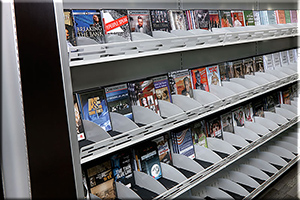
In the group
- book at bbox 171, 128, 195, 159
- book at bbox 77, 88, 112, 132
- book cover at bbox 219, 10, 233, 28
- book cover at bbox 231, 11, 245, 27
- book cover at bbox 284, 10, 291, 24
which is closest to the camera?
book at bbox 77, 88, 112, 132

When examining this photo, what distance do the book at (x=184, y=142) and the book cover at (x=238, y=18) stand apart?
3.61 feet

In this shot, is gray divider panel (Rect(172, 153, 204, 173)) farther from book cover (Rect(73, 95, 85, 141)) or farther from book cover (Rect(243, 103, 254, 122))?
book cover (Rect(243, 103, 254, 122))

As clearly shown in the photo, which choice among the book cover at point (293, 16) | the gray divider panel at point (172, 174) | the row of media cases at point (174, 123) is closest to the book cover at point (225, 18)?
the row of media cases at point (174, 123)

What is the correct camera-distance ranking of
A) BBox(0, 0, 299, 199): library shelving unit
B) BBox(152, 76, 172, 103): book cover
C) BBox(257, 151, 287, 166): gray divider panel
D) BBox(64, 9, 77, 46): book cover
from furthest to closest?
BBox(257, 151, 287, 166): gray divider panel < BBox(152, 76, 172, 103): book cover < BBox(64, 9, 77, 46): book cover < BBox(0, 0, 299, 199): library shelving unit

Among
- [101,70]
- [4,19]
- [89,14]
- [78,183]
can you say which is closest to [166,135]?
[101,70]

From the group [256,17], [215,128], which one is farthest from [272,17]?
[215,128]

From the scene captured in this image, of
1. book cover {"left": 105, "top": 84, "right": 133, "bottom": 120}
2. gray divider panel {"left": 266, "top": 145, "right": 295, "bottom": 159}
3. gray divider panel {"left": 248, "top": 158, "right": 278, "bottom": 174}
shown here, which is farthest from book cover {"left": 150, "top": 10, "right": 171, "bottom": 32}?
gray divider panel {"left": 266, "top": 145, "right": 295, "bottom": 159}

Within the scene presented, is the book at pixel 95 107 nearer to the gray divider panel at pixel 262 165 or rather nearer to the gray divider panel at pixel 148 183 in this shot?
the gray divider panel at pixel 148 183

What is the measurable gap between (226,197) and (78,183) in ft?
5.81

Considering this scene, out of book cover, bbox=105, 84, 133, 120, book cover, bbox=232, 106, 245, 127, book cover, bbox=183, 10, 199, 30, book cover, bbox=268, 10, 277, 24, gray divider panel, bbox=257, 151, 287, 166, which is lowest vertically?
gray divider panel, bbox=257, 151, 287, 166

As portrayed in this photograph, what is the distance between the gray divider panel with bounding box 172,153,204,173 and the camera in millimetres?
1956

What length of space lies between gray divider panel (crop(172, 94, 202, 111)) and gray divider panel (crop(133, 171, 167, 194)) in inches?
22.2

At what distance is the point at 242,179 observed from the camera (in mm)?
2594

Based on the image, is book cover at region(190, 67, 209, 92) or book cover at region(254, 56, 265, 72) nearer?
book cover at region(190, 67, 209, 92)
